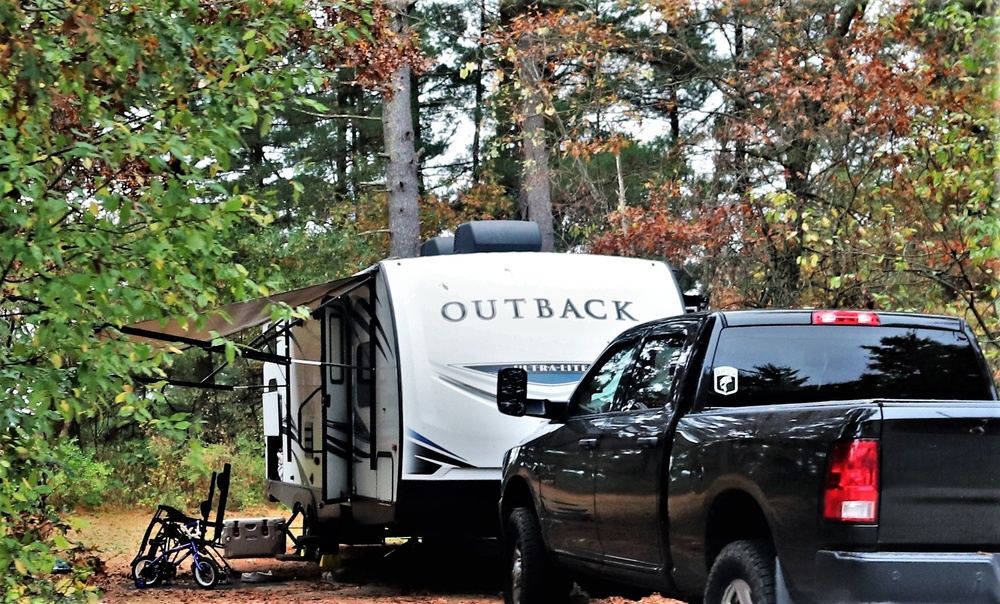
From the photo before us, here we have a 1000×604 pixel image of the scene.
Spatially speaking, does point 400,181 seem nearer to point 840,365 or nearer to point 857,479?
point 840,365

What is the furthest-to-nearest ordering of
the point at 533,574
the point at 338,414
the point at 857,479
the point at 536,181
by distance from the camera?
the point at 536,181, the point at 338,414, the point at 533,574, the point at 857,479

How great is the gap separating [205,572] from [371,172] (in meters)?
20.9

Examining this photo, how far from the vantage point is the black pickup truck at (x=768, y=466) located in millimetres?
5137

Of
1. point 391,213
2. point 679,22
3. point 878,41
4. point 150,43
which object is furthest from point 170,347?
point 391,213

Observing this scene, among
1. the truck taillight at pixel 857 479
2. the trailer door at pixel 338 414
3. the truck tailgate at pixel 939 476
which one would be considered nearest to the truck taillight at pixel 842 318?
the truck tailgate at pixel 939 476

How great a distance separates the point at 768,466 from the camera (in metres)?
5.55

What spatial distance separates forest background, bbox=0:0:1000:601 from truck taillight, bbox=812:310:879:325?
118 inches

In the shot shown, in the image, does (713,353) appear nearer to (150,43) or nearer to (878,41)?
(150,43)

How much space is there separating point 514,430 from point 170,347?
4450 mm

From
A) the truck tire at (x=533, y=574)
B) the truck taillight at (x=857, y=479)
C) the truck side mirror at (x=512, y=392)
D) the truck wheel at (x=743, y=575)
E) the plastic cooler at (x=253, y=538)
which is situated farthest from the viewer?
the plastic cooler at (x=253, y=538)

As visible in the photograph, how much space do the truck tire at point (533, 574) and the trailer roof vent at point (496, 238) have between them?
3.98 meters

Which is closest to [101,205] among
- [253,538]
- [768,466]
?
[768,466]

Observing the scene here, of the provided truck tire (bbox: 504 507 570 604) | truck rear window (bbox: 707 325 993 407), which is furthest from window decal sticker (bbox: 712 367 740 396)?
truck tire (bbox: 504 507 570 604)

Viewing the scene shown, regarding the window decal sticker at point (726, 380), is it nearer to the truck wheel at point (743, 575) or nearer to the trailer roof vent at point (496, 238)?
the truck wheel at point (743, 575)
